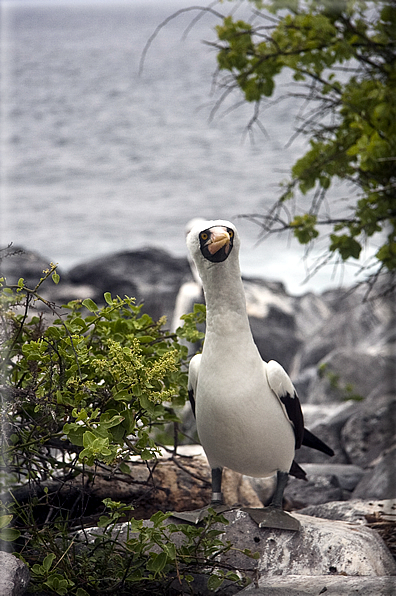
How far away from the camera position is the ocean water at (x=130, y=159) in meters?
12.4

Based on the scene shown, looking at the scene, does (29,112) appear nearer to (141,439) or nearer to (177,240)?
(177,240)

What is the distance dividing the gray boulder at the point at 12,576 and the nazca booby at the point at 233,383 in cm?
79

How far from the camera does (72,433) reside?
1.99 meters

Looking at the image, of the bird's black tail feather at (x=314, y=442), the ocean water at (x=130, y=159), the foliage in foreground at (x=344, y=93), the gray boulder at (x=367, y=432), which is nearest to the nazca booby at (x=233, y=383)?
the bird's black tail feather at (x=314, y=442)

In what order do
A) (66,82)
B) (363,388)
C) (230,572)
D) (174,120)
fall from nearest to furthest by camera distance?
(230,572) < (363,388) < (66,82) < (174,120)

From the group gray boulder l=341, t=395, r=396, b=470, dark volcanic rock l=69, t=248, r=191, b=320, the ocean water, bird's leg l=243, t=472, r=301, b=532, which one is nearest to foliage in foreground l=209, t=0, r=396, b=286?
gray boulder l=341, t=395, r=396, b=470

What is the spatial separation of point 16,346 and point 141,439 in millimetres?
584

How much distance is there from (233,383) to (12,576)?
3.09 ft

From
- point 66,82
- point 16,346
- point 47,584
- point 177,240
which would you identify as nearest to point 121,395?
point 16,346

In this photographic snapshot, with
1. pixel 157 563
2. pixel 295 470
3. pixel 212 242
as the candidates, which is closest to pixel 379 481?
pixel 295 470

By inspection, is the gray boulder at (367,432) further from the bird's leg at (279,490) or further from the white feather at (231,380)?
the white feather at (231,380)

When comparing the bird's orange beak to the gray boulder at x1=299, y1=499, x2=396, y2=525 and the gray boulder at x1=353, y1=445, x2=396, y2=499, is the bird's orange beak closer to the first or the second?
the gray boulder at x1=299, y1=499, x2=396, y2=525

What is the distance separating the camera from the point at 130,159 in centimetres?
1586

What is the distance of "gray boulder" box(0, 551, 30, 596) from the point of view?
5.73 ft
